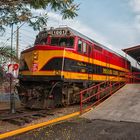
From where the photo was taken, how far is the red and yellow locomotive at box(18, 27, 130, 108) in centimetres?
1509

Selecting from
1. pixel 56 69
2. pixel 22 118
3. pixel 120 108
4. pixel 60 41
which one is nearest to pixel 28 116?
pixel 22 118

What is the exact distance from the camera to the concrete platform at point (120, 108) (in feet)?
41.3

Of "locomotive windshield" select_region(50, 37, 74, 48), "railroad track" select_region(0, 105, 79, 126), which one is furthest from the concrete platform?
"locomotive windshield" select_region(50, 37, 74, 48)

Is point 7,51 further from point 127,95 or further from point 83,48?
point 127,95

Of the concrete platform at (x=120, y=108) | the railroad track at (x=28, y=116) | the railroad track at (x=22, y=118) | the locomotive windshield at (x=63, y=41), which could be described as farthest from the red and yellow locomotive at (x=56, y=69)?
the concrete platform at (x=120, y=108)

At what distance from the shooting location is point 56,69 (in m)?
15.0

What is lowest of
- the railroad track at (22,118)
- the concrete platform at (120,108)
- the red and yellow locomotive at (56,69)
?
the railroad track at (22,118)

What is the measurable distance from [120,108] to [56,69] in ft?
11.7

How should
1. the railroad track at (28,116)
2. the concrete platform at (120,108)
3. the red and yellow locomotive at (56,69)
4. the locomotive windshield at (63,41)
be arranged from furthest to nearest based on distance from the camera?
the locomotive windshield at (63,41) → the red and yellow locomotive at (56,69) → the concrete platform at (120,108) → the railroad track at (28,116)

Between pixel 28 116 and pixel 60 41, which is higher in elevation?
pixel 60 41

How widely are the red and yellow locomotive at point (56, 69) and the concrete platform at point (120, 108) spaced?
6.18 ft

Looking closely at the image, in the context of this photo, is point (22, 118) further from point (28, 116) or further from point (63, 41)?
point (63, 41)

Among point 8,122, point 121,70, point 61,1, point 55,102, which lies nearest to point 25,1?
point 61,1

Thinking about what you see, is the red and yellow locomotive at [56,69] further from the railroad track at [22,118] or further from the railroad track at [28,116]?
the railroad track at [22,118]
